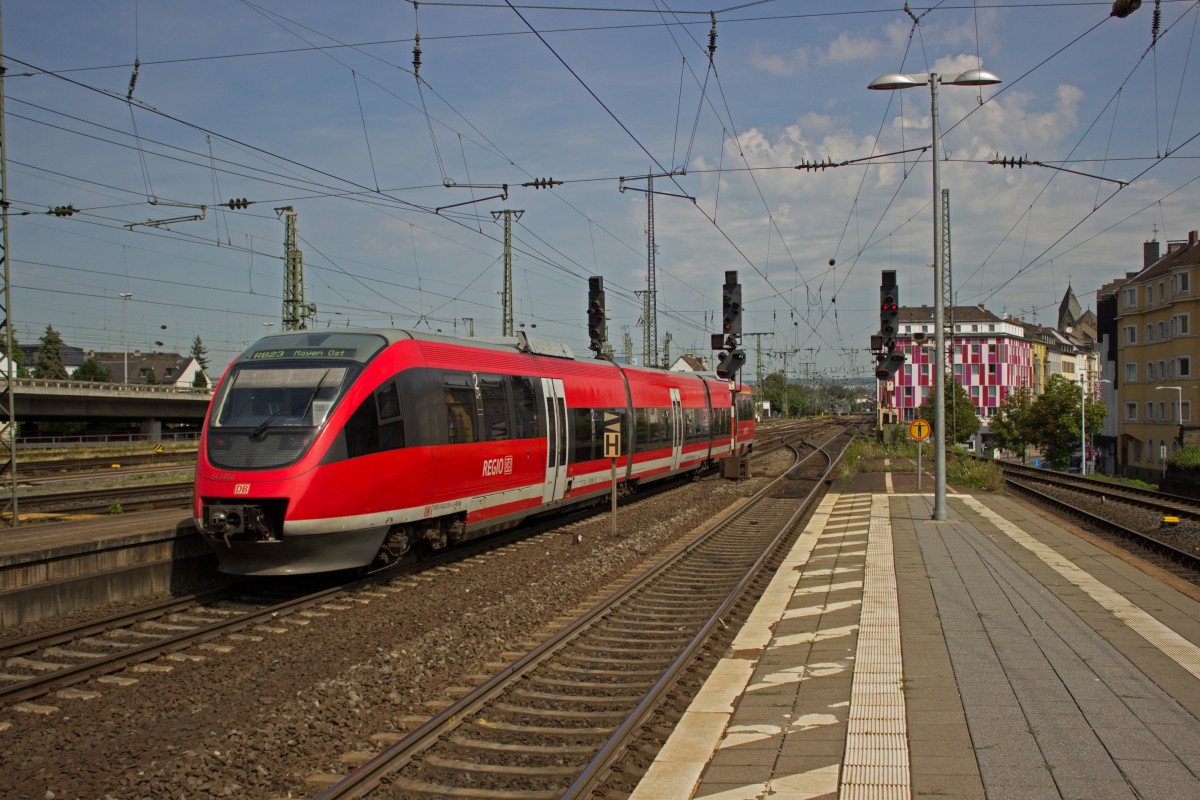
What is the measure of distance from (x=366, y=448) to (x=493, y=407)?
3.65m

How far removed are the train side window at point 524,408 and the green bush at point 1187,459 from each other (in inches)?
1328

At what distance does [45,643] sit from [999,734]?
839 centimetres

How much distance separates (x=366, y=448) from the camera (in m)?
11.5

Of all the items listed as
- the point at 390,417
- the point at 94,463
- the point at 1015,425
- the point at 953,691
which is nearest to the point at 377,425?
the point at 390,417

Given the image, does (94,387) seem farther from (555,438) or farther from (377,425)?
(377,425)

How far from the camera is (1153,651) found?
8297 millimetres

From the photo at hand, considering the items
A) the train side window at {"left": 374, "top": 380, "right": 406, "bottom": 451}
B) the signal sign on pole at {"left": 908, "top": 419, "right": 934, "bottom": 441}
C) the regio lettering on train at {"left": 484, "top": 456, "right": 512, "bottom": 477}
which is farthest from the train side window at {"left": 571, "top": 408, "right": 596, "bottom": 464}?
the signal sign on pole at {"left": 908, "top": 419, "right": 934, "bottom": 441}

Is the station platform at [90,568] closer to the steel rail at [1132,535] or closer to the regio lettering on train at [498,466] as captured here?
the regio lettering on train at [498,466]

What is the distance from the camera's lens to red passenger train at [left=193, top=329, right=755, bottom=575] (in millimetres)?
10766

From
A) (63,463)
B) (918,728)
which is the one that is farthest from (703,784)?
(63,463)

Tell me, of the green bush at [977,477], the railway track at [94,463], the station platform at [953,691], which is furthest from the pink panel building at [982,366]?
the station platform at [953,691]

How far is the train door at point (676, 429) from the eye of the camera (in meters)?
27.0

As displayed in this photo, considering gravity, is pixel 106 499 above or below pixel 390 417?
below

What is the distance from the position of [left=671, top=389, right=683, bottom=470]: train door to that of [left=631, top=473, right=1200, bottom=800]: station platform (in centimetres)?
1375
